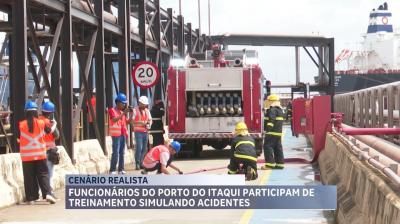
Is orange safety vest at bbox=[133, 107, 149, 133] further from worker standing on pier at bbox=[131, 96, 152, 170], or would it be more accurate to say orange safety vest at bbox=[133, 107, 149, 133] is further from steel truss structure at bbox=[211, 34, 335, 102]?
steel truss structure at bbox=[211, 34, 335, 102]

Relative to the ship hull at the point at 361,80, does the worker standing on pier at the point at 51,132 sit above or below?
below

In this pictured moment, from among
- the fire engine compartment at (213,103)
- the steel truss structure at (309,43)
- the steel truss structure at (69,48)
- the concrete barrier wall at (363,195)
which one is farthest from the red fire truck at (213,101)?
the steel truss structure at (309,43)

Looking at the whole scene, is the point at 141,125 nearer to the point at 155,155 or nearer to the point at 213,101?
the point at 213,101

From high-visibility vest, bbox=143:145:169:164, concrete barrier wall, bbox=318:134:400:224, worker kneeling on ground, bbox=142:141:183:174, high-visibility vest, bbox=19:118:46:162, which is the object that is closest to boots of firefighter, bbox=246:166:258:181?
worker kneeling on ground, bbox=142:141:183:174

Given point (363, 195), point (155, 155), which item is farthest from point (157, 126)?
point (363, 195)

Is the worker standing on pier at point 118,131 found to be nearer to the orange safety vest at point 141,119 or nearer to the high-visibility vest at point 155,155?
the orange safety vest at point 141,119

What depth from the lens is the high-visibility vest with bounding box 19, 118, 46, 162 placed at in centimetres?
1090

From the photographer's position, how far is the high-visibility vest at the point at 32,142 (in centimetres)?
1090

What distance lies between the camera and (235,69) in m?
20.8

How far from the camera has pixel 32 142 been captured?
10.9m

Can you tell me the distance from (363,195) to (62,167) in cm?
801

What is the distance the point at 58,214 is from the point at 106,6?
563 inches

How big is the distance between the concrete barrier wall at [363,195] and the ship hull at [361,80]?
74257 millimetres

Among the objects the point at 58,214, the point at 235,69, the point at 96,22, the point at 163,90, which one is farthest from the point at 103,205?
the point at 163,90
